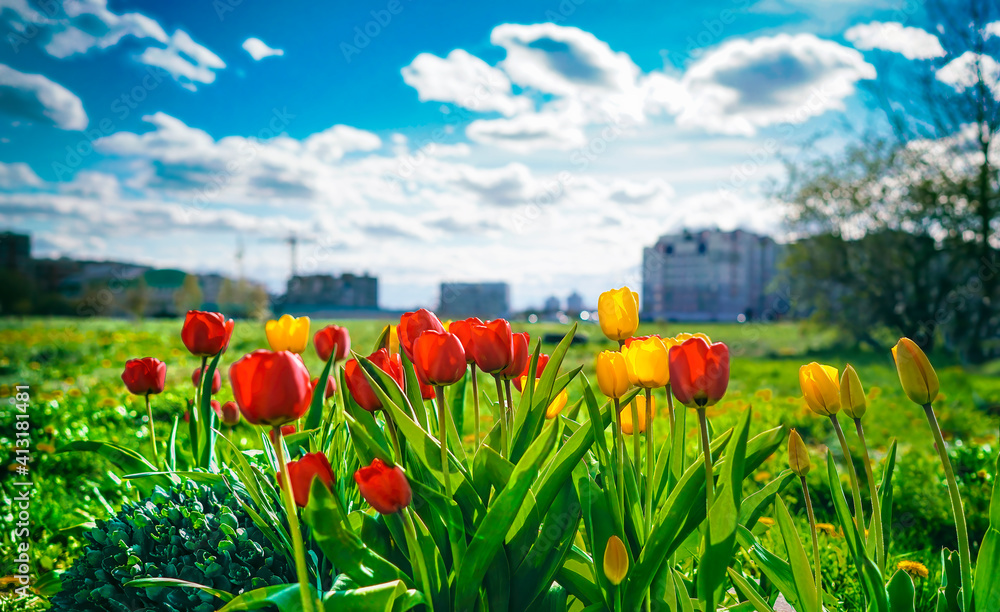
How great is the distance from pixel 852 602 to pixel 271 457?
1702 millimetres

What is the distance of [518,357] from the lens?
1445 mm

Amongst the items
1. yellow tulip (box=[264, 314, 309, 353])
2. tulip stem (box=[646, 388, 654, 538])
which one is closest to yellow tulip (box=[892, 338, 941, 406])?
tulip stem (box=[646, 388, 654, 538])

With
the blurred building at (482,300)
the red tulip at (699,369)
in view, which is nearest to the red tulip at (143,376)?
the red tulip at (699,369)

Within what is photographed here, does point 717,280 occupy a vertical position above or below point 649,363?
above

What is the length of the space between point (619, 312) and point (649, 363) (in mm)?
268

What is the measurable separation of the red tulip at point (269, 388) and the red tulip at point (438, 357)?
0.29 meters

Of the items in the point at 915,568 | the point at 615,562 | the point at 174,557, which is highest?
the point at 615,562

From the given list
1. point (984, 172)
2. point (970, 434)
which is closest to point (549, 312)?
point (984, 172)

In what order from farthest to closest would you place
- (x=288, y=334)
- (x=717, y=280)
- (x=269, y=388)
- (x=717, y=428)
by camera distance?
(x=717, y=280)
(x=717, y=428)
(x=288, y=334)
(x=269, y=388)

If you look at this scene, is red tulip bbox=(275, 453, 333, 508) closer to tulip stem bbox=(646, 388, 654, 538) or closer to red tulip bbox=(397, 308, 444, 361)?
red tulip bbox=(397, 308, 444, 361)

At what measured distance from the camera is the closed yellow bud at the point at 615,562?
117 centimetres

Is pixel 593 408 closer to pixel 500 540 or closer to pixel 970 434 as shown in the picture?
pixel 500 540

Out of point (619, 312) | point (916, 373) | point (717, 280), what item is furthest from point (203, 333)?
point (717, 280)

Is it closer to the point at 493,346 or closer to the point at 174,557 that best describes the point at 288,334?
the point at 174,557
